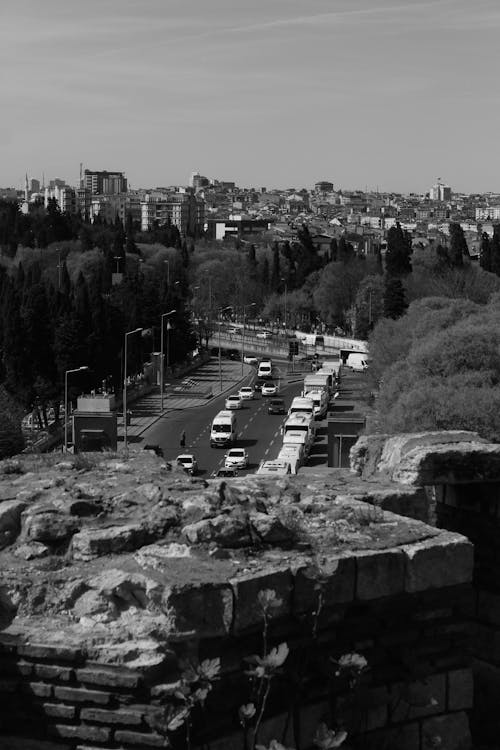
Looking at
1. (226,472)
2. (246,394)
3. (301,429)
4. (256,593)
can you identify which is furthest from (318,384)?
(256,593)

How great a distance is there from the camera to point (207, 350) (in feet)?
274

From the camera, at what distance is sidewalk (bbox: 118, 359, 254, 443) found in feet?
170

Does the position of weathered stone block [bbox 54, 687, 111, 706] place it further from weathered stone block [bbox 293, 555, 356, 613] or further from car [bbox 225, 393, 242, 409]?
car [bbox 225, 393, 242, 409]

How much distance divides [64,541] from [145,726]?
3.77ft

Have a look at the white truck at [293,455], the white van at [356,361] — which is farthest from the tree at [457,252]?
the white truck at [293,455]

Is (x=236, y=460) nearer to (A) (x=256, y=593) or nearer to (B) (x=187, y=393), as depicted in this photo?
(B) (x=187, y=393)

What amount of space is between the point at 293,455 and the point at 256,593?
32016 mm

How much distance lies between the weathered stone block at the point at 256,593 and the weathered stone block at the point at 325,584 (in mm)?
68

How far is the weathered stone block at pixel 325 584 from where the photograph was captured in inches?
261

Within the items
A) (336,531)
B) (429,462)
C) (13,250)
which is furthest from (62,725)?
(13,250)

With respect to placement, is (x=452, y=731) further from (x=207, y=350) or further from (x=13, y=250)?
(x=13, y=250)

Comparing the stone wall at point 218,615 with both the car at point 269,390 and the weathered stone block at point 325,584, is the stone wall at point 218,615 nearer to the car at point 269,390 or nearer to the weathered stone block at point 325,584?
the weathered stone block at point 325,584

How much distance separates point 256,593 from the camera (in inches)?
252

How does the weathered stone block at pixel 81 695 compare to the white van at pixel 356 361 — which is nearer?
the weathered stone block at pixel 81 695
